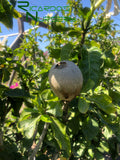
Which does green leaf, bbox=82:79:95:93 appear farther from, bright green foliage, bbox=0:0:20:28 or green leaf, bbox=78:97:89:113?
bright green foliage, bbox=0:0:20:28

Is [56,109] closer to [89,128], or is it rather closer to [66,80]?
[66,80]

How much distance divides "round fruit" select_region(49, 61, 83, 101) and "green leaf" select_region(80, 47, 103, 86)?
0.12 m

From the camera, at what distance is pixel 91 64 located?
68 centimetres

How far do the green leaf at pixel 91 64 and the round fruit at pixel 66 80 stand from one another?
0.12 m

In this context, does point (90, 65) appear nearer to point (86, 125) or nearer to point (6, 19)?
Result: point (86, 125)

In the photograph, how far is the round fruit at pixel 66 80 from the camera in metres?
0.54

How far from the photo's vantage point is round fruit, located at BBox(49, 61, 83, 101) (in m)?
0.54

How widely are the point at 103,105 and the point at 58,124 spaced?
0.22 m

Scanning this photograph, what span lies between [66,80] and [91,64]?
203 mm

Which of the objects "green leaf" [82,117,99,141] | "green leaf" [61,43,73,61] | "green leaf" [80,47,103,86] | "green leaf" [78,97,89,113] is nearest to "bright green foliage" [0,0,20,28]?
"green leaf" [61,43,73,61]

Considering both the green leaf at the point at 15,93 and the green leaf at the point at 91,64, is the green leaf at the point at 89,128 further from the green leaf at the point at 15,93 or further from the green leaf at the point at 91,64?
the green leaf at the point at 15,93

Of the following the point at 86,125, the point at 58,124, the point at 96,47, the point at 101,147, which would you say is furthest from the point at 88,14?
the point at 101,147

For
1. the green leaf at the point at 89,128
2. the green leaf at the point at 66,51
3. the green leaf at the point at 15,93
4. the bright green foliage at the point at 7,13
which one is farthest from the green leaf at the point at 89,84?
the bright green foliage at the point at 7,13

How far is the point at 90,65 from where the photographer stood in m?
0.68
